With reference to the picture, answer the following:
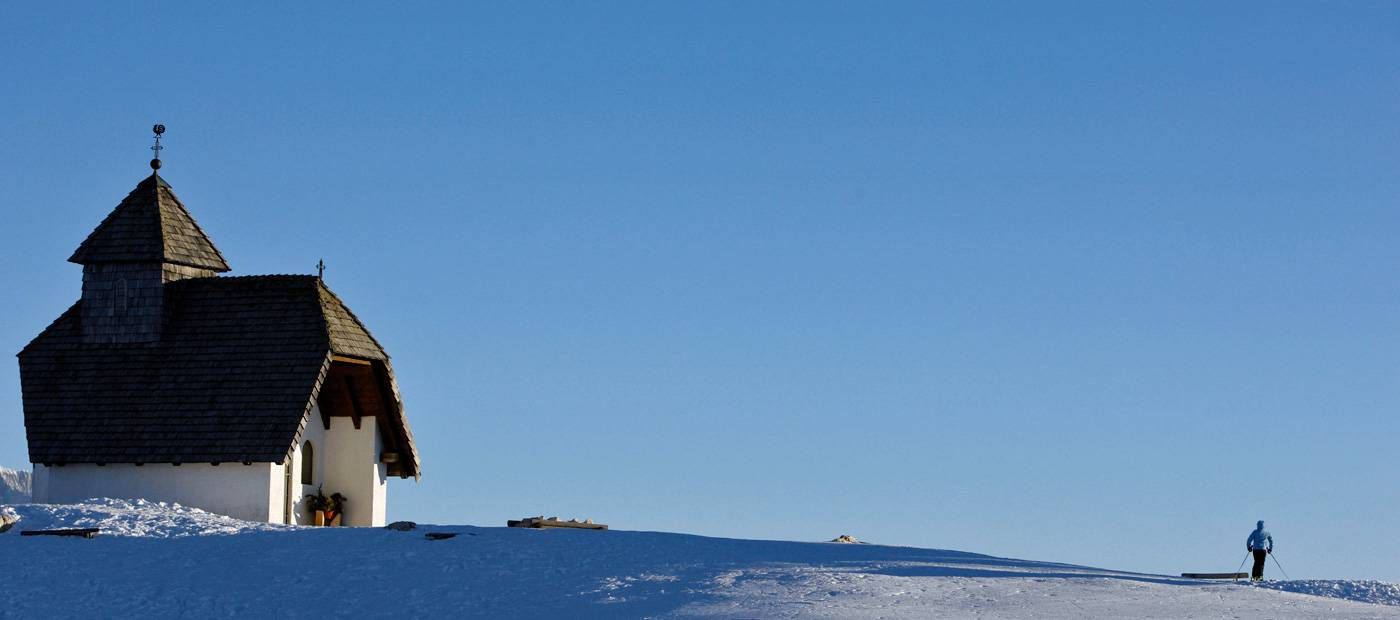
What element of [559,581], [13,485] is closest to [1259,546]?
[559,581]

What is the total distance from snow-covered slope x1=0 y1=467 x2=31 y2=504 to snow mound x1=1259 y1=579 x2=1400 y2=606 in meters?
42.4

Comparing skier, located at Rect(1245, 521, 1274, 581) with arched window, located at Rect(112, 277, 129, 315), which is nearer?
skier, located at Rect(1245, 521, 1274, 581)

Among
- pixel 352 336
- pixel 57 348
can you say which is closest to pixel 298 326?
pixel 352 336

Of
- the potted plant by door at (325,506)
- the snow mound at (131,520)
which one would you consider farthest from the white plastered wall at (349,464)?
the snow mound at (131,520)

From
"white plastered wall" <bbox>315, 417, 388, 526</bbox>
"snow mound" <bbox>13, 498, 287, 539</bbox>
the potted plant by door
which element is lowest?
"snow mound" <bbox>13, 498, 287, 539</bbox>

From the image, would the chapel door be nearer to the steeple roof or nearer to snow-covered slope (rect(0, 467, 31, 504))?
the steeple roof

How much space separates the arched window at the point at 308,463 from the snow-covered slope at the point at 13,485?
20.5 meters

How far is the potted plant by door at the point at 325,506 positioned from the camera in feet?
133

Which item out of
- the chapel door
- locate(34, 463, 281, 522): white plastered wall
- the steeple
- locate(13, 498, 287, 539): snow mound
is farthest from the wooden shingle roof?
locate(13, 498, 287, 539): snow mound

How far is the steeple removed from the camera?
40562 mm

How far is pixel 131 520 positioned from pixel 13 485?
28.8 metres

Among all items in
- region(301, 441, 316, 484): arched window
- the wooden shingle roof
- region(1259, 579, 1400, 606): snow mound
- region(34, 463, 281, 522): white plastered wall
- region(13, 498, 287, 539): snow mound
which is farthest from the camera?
region(301, 441, 316, 484): arched window

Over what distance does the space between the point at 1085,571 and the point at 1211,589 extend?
2.32 metres

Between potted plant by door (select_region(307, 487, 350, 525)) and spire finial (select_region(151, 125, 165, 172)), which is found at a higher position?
spire finial (select_region(151, 125, 165, 172))
